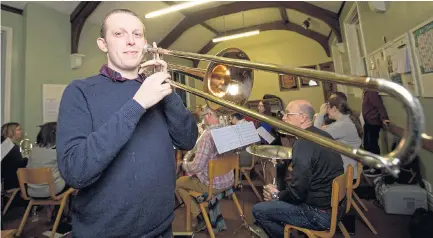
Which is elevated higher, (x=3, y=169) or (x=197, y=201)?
(x=3, y=169)

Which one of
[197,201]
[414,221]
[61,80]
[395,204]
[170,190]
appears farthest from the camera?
[61,80]

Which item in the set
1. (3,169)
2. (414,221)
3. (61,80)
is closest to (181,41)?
(61,80)

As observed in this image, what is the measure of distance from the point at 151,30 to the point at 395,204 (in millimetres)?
7030

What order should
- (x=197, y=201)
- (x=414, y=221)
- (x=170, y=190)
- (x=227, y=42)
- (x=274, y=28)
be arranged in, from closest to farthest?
(x=170, y=190), (x=414, y=221), (x=197, y=201), (x=274, y=28), (x=227, y=42)

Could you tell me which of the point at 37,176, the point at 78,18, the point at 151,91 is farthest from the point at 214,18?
the point at 151,91

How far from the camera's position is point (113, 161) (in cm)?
87

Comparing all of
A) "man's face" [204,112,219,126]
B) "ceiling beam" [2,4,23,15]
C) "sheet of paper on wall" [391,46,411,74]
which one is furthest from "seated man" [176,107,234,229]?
"ceiling beam" [2,4,23,15]

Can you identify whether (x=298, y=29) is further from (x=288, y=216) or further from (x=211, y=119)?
(x=288, y=216)

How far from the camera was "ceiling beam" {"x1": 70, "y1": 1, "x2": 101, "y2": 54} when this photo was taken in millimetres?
5180

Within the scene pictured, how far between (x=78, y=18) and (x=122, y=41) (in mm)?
5457

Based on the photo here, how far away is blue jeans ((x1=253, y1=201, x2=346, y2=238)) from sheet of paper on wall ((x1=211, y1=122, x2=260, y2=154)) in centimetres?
58

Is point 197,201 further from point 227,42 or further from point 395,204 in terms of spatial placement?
point 227,42

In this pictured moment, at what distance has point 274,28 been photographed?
27.2 feet

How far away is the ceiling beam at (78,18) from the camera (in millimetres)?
5180
